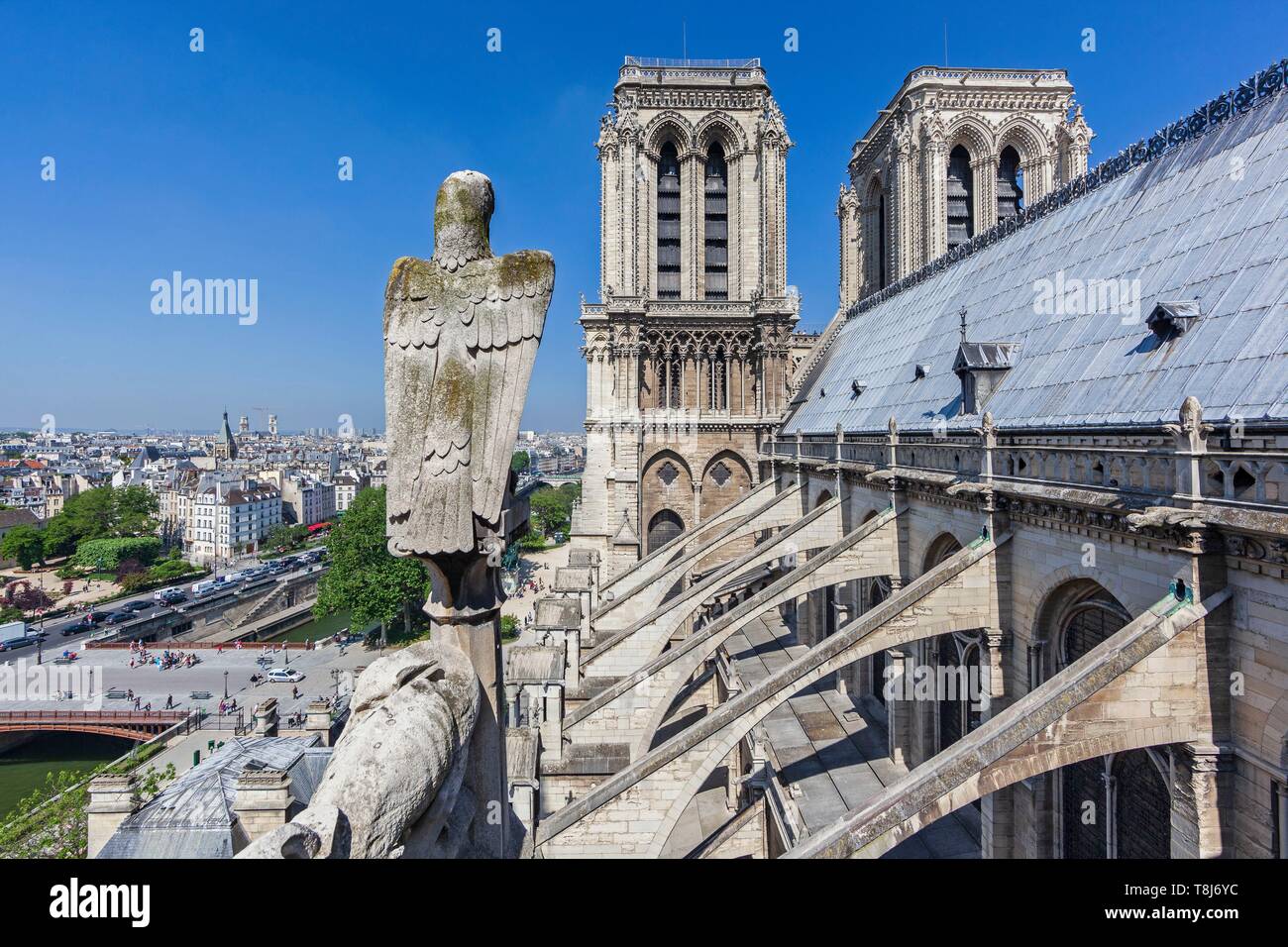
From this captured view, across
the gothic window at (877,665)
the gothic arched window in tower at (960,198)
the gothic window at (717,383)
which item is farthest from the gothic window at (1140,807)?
the gothic arched window in tower at (960,198)

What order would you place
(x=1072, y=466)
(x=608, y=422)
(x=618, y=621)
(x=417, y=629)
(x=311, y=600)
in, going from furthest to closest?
(x=311, y=600) < (x=417, y=629) < (x=608, y=422) < (x=618, y=621) < (x=1072, y=466)

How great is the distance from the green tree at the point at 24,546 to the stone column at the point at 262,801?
101 meters

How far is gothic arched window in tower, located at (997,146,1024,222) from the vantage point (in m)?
34.1

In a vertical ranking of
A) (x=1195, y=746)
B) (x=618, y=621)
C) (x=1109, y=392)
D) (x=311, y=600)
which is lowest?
(x=311, y=600)

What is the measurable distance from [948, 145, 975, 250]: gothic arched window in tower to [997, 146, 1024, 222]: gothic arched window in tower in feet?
4.37

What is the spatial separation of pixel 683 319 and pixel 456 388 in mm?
30982

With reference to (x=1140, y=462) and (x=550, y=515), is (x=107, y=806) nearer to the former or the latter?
(x=1140, y=462)

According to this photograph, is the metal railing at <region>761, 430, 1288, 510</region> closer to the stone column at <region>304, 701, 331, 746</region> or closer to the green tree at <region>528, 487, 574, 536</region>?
the stone column at <region>304, 701, 331, 746</region>

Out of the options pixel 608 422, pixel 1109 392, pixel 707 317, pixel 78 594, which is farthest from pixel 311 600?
pixel 1109 392

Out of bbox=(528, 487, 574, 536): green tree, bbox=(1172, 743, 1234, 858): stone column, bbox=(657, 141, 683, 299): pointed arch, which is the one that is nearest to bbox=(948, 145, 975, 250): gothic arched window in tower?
bbox=(657, 141, 683, 299): pointed arch

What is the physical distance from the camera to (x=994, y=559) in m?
11.3
